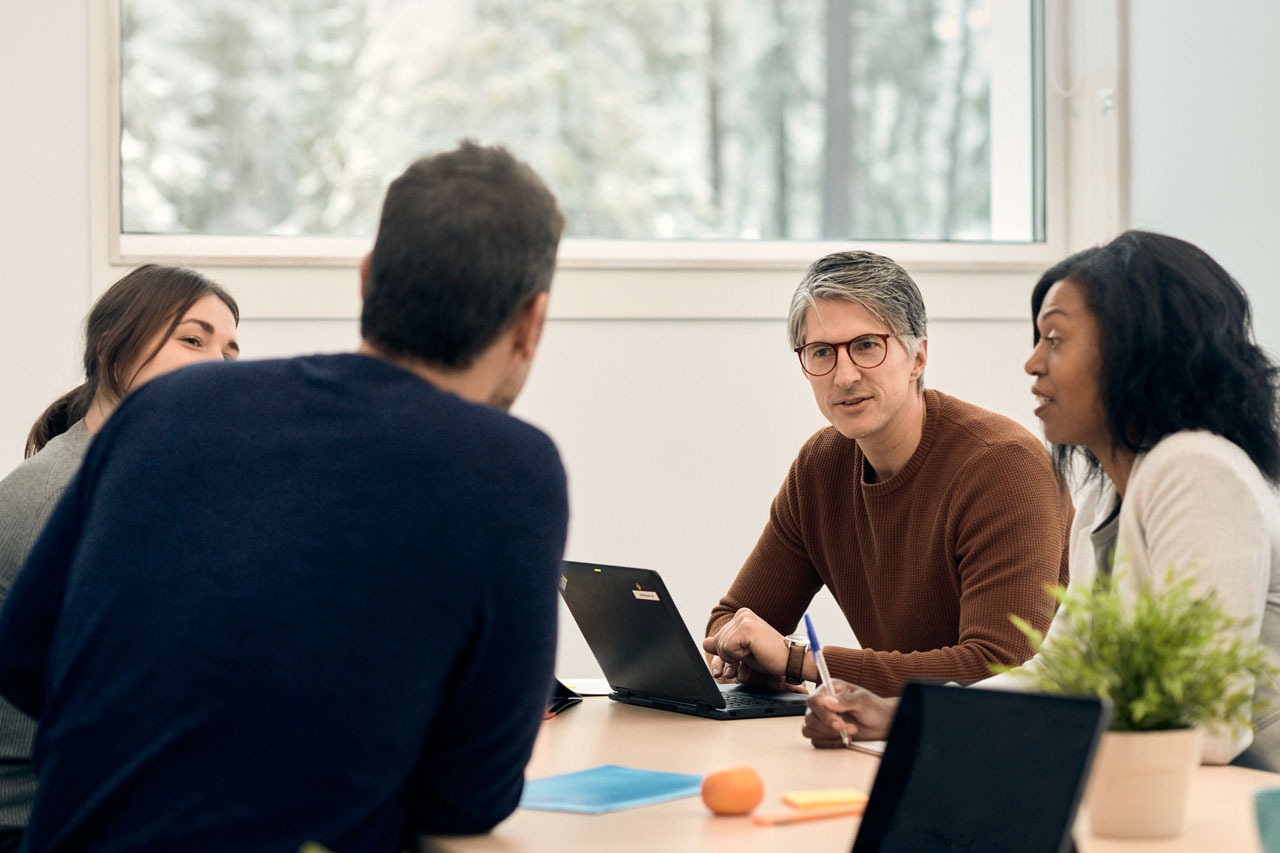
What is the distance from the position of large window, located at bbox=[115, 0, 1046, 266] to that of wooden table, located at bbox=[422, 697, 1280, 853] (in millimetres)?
2072

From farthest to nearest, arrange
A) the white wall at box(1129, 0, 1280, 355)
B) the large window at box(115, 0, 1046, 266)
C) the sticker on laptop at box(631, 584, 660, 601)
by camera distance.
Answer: the large window at box(115, 0, 1046, 266) → the white wall at box(1129, 0, 1280, 355) → the sticker on laptop at box(631, 584, 660, 601)

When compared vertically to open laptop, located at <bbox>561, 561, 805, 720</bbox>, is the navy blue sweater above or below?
above

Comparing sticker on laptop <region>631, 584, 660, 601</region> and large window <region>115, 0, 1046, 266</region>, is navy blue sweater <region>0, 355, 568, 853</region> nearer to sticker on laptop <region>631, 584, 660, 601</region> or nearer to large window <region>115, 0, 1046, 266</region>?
sticker on laptop <region>631, 584, 660, 601</region>

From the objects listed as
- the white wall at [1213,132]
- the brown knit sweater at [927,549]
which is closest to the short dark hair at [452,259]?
the brown knit sweater at [927,549]

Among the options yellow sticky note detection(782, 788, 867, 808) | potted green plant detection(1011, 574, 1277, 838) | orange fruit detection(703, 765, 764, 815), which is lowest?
yellow sticky note detection(782, 788, 867, 808)

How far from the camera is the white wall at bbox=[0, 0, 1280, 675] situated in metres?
3.41

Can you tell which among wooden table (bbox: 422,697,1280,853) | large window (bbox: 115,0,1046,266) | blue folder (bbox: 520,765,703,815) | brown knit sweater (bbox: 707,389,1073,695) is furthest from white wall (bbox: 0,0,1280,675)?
blue folder (bbox: 520,765,703,815)

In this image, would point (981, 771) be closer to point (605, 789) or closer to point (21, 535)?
point (605, 789)

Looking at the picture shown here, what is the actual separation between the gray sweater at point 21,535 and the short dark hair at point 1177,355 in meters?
1.35

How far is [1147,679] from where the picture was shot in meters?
1.20

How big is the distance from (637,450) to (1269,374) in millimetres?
2115

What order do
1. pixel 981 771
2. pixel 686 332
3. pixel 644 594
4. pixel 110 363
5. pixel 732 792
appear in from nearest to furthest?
pixel 981 771 → pixel 732 792 → pixel 644 594 → pixel 110 363 → pixel 686 332

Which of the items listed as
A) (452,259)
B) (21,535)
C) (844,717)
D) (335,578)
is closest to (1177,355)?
(844,717)

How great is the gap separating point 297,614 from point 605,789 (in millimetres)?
511
